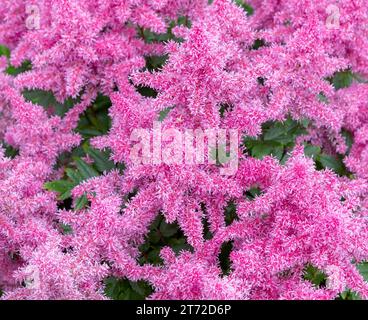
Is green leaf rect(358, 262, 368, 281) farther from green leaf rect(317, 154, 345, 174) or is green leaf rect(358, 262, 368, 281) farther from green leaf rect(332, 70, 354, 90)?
green leaf rect(332, 70, 354, 90)

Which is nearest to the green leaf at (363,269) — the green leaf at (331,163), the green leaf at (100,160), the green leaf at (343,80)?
the green leaf at (331,163)

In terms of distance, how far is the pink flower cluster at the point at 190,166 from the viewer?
175 cm

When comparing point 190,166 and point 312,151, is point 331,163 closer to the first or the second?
point 312,151

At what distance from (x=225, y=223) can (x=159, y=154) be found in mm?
449

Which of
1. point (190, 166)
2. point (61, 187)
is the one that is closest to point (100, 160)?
point (61, 187)

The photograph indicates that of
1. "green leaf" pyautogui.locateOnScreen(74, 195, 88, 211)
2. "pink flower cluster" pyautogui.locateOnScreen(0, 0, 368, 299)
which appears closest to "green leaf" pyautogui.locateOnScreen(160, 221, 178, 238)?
"pink flower cluster" pyautogui.locateOnScreen(0, 0, 368, 299)

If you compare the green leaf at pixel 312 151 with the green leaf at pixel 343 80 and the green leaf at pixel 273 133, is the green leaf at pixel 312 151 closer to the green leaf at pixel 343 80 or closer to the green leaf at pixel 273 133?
the green leaf at pixel 273 133

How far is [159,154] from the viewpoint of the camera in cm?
185

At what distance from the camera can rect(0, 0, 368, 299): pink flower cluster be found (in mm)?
1755

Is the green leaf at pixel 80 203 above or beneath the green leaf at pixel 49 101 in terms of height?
above

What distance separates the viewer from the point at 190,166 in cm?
187

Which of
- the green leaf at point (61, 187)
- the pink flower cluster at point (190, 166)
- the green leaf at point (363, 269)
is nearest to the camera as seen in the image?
the pink flower cluster at point (190, 166)
